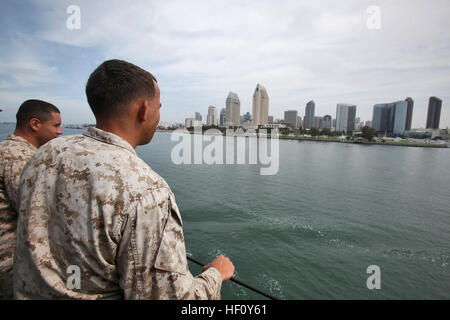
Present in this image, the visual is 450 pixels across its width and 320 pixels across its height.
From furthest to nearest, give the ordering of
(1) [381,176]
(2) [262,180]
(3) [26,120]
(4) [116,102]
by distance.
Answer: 1. (1) [381,176]
2. (2) [262,180]
3. (3) [26,120]
4. (4) [116,102]

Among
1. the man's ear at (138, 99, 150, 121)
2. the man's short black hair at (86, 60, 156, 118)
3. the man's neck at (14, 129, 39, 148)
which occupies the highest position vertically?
the man's short black hair at (86, 60, 156, 118)

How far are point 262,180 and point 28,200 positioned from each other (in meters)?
25.9

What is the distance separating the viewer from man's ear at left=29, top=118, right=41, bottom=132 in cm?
247

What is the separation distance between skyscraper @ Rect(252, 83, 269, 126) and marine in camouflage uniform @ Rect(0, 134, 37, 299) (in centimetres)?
16568

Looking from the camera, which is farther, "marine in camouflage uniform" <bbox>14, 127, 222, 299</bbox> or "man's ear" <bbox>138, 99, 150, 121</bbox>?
"man's ear" <bbox>138, 99, 150, 121</bbox>

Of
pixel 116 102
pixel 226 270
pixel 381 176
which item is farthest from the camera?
pixel 381 176

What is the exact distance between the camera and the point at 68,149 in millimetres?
1090

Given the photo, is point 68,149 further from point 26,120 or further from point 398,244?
point 398,244

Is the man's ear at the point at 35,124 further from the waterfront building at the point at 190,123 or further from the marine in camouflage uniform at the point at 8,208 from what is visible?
the waterfront building at the point at 190,123

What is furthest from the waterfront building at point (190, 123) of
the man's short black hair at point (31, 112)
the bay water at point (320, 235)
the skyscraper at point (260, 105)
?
the man's short black hair at point (31, 112)

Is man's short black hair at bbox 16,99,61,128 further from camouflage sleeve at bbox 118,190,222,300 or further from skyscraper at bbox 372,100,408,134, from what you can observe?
skyscraper at bbox 372,100,408,134

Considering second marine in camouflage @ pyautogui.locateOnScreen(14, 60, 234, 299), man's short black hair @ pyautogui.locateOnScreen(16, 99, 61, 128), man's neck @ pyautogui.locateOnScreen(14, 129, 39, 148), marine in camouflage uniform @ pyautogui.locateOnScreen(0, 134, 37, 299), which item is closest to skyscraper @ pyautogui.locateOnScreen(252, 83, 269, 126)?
man's short black hair @ pyautogui.locateOnScreen(16, 99, 61, 128)

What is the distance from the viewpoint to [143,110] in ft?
4.19
